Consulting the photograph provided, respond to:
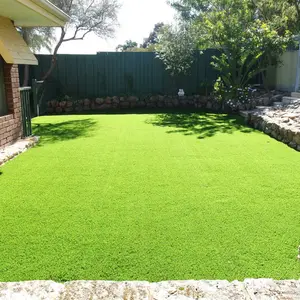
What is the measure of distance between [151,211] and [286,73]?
27.2 ft

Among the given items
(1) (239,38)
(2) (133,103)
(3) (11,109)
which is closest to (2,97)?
(3) (11,109)

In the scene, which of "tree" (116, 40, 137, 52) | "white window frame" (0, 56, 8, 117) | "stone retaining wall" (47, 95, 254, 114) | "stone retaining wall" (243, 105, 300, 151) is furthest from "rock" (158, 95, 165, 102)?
"tree" (116, 40, 137, 52)

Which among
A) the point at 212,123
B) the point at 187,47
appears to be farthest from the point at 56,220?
the point at 187,47

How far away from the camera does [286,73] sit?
9.97 meters

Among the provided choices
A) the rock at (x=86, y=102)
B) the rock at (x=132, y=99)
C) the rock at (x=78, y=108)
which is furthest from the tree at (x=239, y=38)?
the rock at (x=78, y=108)

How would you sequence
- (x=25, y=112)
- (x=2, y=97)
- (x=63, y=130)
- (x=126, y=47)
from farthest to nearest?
1. (x=126, y=47)
2. (x=63, y=130)
3. (x=25, y=112)
4. (x=2, y=97)

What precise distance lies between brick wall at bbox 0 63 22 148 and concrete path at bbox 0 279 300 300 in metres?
4.07

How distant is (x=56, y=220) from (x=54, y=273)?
854 millimetres

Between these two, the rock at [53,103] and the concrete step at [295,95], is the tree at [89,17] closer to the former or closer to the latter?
the rock at [53,103]

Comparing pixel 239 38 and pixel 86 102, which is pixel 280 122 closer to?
pixel 239 38

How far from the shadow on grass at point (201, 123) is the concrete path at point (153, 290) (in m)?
4.83

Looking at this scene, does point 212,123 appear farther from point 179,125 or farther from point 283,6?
point 283,6

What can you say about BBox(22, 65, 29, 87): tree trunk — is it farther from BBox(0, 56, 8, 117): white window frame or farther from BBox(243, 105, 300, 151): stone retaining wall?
BBox(243, 105, 300, 151): stone retaining wall

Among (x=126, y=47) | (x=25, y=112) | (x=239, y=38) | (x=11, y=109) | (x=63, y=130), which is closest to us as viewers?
(x=11, y=109)
